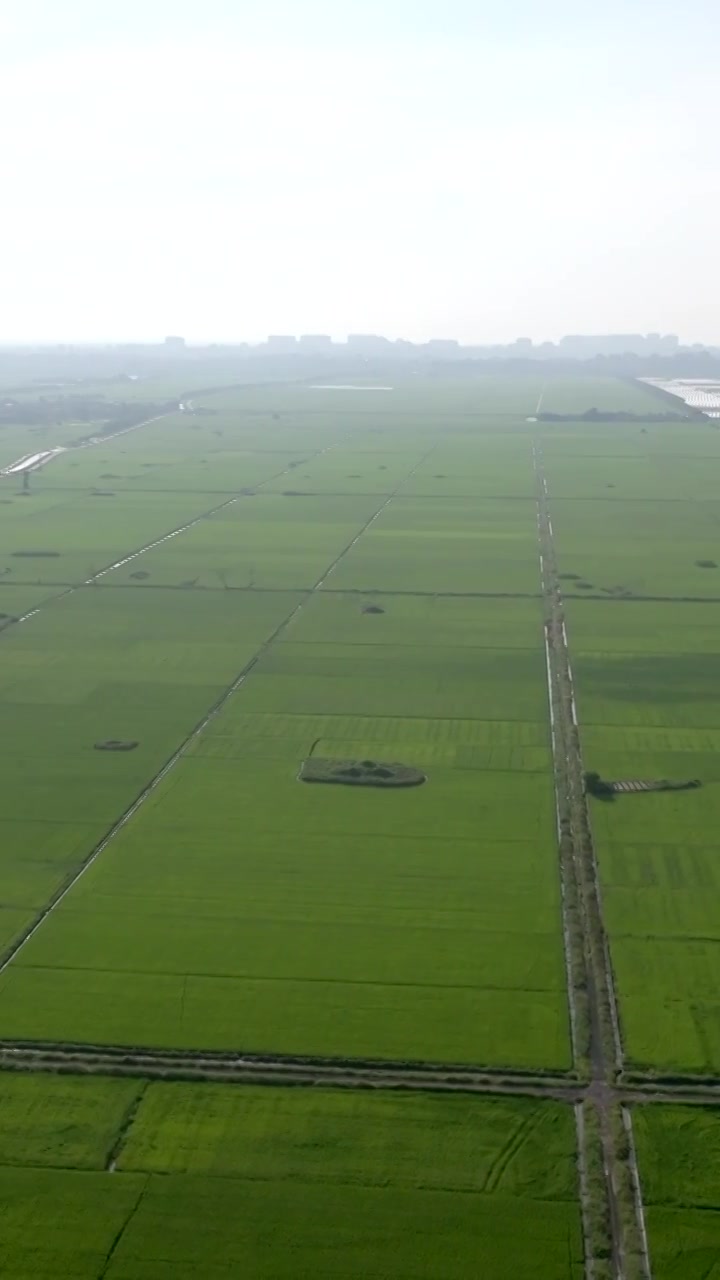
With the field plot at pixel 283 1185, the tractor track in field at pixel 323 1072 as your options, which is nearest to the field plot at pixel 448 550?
the tractor track in field at pixel 323 1072

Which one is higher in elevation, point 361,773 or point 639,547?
point 639,547

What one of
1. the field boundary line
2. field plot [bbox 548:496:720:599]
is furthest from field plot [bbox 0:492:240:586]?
the field boundary line

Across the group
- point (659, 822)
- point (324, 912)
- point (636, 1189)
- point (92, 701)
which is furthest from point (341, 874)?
point (92, 701)

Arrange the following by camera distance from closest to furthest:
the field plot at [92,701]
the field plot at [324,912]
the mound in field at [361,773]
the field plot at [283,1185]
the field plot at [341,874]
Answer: the field plot at [283,1185], the field plot at [324,912], the field plot at [341,874], the field plot at [92,701], the mound in field at [361,773]

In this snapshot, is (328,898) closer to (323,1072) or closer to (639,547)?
(323,1072)

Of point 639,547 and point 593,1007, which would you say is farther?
point 639,547

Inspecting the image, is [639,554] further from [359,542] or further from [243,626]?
[243,626]

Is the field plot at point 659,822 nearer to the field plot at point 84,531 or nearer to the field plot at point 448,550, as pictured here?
the field plot at point 448,550
